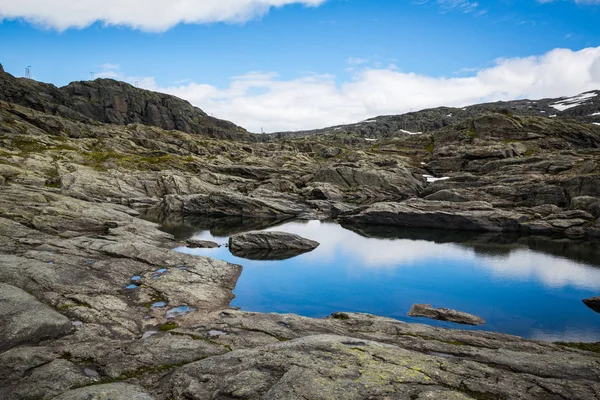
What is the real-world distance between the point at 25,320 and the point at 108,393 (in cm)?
1186

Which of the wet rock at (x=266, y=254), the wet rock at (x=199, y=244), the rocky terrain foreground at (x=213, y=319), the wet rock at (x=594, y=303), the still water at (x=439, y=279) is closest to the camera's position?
the rocky terrain foreground at (x=213, y=319)

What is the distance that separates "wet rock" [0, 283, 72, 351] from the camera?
20203mm

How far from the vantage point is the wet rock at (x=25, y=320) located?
20.2 metres

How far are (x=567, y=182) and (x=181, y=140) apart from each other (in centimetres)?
15582

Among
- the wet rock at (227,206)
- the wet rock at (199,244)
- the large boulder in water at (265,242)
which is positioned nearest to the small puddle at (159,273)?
the wet rock at (199,244)

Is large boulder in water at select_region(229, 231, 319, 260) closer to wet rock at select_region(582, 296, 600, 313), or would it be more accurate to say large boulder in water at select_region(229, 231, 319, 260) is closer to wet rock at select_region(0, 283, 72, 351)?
wet rock at select_region(0, 283, 72, 351)

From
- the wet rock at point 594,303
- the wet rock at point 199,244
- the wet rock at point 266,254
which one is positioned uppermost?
the wet rock at point 199,244

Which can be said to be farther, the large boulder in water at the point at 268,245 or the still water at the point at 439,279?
the large boulder in water at the point at 268,245

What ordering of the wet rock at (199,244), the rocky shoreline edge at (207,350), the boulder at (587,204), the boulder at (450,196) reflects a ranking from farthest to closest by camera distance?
the boulder at (450,196) → the boulder at (587,204) → the wet rock at (199,244) → the rocky shoreline edge at (207,350)

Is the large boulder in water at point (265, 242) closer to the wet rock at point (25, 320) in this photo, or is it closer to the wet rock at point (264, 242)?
the wet rock at point (264, 242)

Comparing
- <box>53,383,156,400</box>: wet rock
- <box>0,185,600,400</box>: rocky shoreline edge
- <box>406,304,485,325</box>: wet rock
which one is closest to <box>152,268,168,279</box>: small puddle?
<box>0,185,600,400</box>: rocky shoreline edge

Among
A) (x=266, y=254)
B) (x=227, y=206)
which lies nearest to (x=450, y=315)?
(x=266, y=254)

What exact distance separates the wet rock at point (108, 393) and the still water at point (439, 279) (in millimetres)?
22367

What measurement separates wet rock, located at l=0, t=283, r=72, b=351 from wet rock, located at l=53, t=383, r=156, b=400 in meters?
8.78
